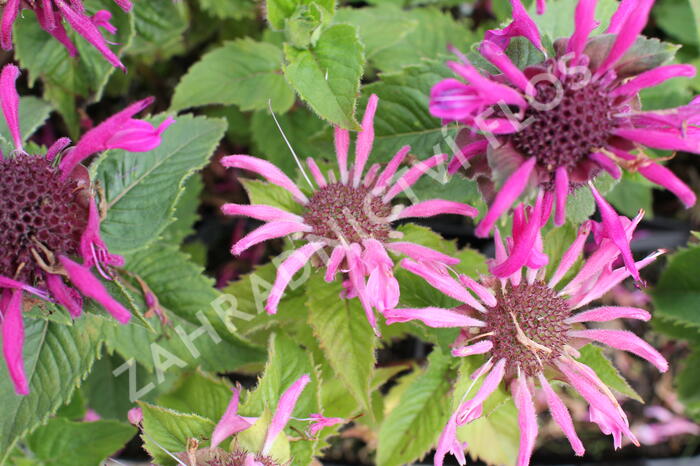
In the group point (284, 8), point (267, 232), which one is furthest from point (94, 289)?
point (284, 8)

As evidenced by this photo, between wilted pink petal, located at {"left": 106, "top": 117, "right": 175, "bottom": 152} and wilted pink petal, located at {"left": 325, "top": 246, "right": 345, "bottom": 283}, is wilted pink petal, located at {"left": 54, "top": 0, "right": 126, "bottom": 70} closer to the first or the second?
wilted pink petal, located at {"left": 106, "top": 117, "right": 175, "bottom": 152}

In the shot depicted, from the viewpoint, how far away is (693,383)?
0.90 meters

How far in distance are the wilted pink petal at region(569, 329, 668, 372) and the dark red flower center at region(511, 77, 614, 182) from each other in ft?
0.67

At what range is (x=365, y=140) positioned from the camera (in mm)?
624

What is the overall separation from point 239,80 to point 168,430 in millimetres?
449

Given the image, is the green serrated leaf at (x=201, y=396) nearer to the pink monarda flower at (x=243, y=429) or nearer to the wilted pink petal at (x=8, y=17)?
the pink monarda flower at (x=243, y=429)

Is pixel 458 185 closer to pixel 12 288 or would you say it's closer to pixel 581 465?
pixel 12 288

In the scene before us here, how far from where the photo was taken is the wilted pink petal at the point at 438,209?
0.56m

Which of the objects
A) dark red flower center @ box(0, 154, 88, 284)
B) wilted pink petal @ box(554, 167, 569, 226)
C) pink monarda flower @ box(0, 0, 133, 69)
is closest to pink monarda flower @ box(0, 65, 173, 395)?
dark red flower center @ box(0, 154, 88, 284)

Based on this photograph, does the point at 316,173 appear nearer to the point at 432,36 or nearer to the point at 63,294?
the point at 63,294

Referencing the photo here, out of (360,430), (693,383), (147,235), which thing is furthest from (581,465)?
(147,235)

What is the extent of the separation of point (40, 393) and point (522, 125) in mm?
554

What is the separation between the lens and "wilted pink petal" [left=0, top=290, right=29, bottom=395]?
1.56 ft

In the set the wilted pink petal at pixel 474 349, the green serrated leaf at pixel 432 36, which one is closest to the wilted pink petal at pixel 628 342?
the wilted pink petal at pixel 474 349
